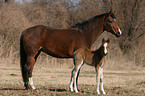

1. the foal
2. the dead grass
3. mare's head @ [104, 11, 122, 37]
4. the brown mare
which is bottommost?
the dead grass

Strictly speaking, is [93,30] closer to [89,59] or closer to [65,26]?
[89,59]

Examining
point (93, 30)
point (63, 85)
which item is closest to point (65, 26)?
point (63, 85)

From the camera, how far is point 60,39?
856 cm

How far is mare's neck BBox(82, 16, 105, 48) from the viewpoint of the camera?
8.70m

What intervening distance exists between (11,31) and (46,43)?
43.1 ft

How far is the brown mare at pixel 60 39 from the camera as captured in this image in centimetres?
847

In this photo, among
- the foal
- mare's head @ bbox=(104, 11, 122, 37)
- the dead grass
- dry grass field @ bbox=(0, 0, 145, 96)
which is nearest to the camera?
the foal

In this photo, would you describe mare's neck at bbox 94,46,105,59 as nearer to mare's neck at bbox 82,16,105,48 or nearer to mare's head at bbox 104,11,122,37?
mare's neck at bbox 82,16,105,48

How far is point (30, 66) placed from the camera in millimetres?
8742

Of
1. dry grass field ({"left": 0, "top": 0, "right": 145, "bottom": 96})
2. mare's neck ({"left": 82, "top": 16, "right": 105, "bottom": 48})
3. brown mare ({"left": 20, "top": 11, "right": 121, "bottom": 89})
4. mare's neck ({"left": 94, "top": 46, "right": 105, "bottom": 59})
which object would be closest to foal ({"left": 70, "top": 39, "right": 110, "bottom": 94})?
mare's neck ({"left": 94, "top": 46, "right": 105, "bottom": 59})

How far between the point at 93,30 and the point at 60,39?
1259 millimetres

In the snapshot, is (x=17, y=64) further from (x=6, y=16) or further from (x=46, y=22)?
(x=46, y=22)

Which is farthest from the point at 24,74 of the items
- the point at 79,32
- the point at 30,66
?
the point at 79,32

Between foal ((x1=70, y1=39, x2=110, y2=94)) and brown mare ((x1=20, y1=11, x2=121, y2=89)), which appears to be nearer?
foal ((x1=70, y1=39, x2=110, y2=94))
